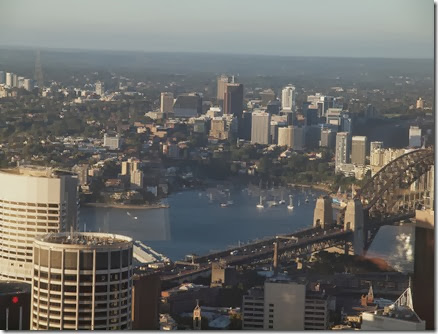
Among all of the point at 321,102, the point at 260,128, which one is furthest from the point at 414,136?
the point at 260,128

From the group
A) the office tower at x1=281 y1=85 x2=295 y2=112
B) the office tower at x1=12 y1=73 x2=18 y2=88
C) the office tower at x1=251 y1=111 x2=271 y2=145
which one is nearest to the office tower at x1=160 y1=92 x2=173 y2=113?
the office tower at x1=251 y1=111 x2=271 y2=145

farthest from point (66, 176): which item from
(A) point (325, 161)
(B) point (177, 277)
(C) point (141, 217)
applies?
(A) point (325, 161)

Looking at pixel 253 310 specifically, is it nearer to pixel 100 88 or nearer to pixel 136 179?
pixel 136 179

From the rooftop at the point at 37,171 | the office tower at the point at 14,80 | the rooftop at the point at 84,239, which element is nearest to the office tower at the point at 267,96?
the rooftop at the point at 37,171

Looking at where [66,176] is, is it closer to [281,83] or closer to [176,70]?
[176,70]

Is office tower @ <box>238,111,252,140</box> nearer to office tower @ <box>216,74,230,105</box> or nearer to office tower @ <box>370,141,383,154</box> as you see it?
office tower @ <box>216,74,230,105</box>
